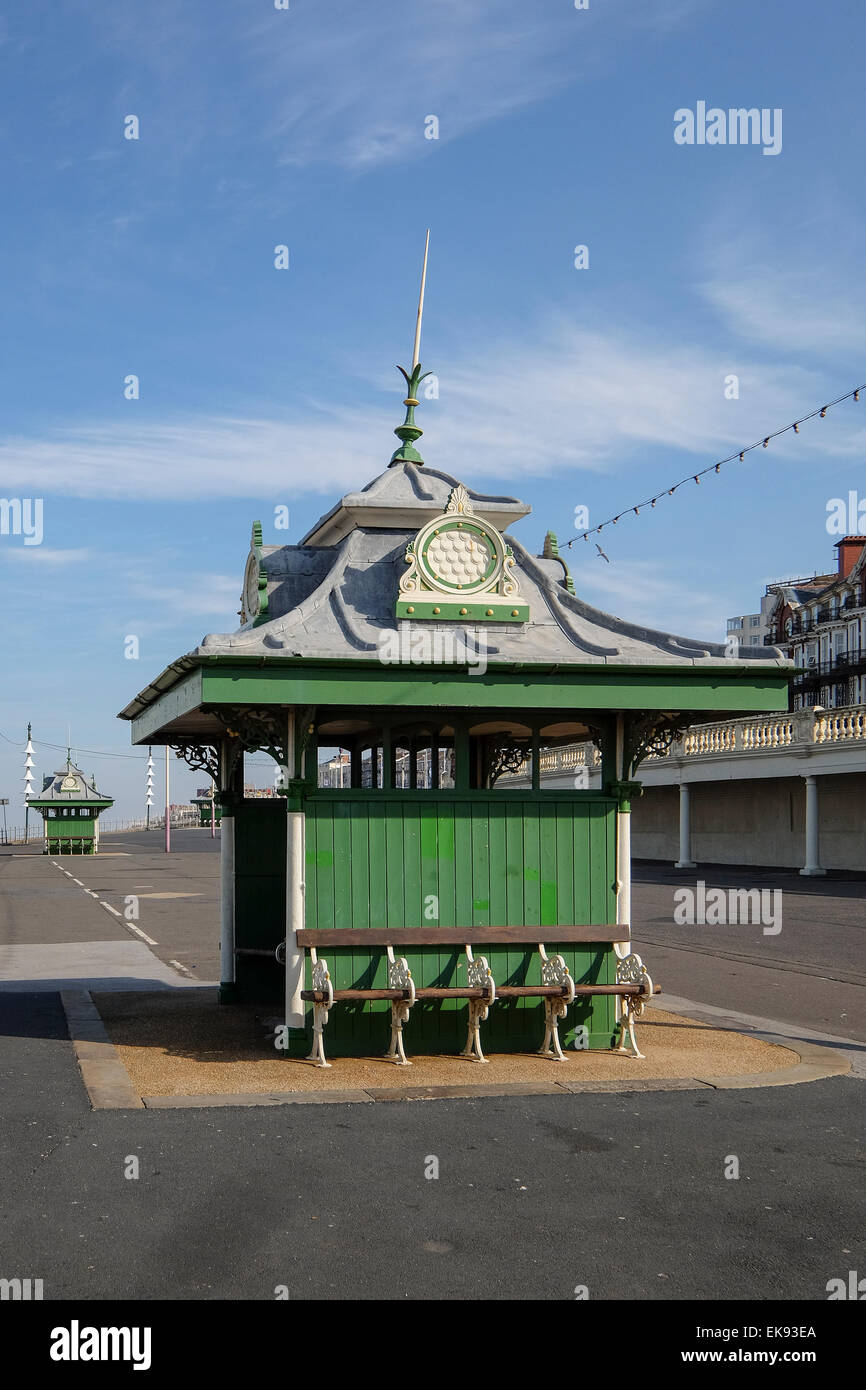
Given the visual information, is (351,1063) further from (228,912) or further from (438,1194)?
(228,912)

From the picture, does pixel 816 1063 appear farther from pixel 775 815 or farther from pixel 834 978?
pixel 775 815

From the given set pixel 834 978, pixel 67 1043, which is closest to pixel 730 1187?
pixel 67 1043

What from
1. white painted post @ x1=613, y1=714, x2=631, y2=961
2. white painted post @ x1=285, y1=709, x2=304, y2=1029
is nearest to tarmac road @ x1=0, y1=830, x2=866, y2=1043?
white painted post @ x1=613, y1=714, x2=631, y2=961

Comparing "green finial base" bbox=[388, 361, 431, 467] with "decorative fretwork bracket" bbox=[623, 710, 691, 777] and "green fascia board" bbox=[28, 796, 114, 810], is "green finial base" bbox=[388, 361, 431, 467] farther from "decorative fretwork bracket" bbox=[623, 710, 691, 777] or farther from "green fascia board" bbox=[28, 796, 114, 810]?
"green fascia board" bbox=[28, 796, 114, 810]

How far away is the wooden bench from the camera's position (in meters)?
9.87

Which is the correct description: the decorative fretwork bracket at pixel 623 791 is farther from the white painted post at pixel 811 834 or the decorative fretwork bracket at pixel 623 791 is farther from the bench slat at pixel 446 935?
the white painted post at pixel 811 834

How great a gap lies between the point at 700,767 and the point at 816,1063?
1208 inches

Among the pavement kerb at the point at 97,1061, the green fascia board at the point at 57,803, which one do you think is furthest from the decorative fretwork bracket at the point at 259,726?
the green fascia board at the point at 57,803

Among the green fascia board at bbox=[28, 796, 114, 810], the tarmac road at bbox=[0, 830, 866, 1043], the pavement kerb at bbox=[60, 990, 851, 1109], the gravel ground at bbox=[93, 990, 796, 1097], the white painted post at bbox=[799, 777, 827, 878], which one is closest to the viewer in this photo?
the pavement kerb at bbox=[60, 990, 851, 1109]

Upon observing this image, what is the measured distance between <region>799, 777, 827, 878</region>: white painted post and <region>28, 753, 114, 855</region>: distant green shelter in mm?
31671

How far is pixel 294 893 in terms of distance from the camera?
398 inches

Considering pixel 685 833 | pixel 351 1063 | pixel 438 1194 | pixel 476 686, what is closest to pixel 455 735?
pixel 476 686

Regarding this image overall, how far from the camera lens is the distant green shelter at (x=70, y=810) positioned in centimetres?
5703

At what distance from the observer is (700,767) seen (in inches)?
1596
